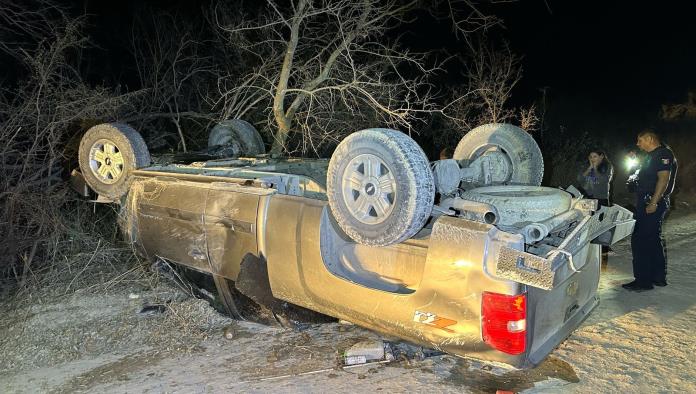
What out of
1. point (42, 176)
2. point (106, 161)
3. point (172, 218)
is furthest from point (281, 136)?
point (172, 218)

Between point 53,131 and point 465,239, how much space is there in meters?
5.64

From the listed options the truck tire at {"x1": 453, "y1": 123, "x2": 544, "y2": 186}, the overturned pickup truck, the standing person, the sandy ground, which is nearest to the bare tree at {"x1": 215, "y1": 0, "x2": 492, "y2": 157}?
the standing person

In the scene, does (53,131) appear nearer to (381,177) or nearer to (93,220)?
(93,220)

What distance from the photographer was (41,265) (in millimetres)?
6035

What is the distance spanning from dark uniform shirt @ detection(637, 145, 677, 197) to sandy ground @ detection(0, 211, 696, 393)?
1.05 metres

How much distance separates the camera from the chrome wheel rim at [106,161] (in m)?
5.27

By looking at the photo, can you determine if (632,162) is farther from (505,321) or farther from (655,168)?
(505,321)

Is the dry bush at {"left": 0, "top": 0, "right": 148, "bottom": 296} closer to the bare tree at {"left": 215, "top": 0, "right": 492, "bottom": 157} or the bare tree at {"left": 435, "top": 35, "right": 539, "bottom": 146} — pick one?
the bare tree at {"left": 215, "top": 0, "right": 492, "bottom": 157}

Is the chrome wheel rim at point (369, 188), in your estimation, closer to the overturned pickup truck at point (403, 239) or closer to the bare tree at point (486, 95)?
the overturned pickup truck at point (403, 239)

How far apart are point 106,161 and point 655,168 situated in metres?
5.64

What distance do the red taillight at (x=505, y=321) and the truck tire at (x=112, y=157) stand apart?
144 inches

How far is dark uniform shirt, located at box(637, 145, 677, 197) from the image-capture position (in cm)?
539

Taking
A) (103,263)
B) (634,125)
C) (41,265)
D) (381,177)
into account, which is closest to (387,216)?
(381,177)

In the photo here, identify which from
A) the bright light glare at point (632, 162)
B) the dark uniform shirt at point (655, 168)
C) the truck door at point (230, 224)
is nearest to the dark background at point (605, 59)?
the bright light glare at point (632, 162)
